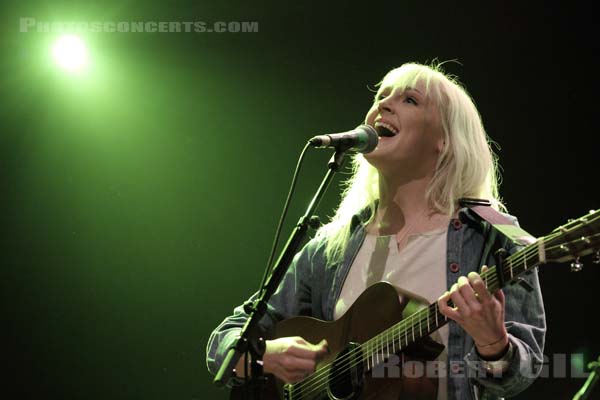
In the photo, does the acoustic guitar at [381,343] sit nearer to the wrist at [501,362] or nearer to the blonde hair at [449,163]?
the wrist at [501,362]

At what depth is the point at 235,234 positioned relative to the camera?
384 centimetres

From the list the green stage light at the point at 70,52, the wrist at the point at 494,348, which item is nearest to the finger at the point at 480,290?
the wrist at the point at 494,348

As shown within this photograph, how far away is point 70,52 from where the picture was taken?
4035 millimetres

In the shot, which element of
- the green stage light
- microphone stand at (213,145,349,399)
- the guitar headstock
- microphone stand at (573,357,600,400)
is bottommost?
microphone stand at (573,357,600,400)

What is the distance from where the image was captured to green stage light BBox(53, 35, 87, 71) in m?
4.02

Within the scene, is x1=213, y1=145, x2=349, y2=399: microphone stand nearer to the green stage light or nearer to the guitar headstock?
the guitar headstock

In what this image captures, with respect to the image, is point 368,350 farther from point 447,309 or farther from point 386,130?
point 386,130

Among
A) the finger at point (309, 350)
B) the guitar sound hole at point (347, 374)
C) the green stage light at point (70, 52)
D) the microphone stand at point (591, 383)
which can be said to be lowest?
the microphone stand at point (591, 383)

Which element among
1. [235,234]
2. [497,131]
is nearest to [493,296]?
[497,131]

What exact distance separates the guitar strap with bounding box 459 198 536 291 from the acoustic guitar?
0.15m

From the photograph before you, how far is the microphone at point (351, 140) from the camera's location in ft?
7.05

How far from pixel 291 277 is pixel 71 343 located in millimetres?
1568

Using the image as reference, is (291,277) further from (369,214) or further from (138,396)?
(138,396)

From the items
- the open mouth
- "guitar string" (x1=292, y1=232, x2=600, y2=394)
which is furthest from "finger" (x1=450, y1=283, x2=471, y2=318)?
the open mouth
